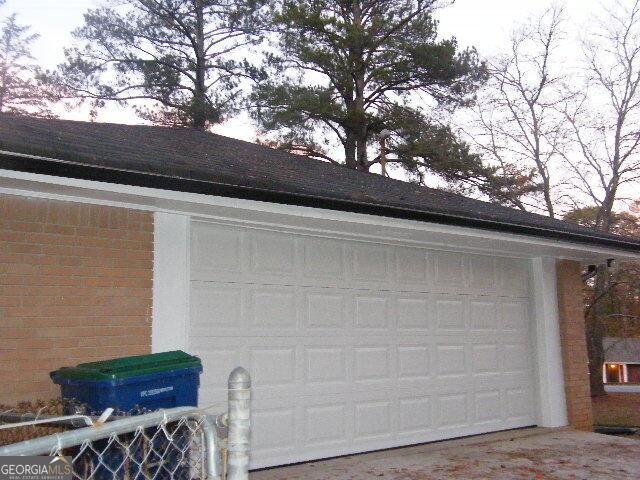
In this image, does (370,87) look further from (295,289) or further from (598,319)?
(295,289)

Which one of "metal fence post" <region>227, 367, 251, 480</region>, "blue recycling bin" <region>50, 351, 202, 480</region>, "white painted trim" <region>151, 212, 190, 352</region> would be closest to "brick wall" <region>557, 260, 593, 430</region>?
"white painted trim" <region>151, 212, 190, 352</region>

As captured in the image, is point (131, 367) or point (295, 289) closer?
point (131, 367)

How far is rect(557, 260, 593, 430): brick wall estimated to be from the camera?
9578 millimetres

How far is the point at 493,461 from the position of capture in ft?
23.7

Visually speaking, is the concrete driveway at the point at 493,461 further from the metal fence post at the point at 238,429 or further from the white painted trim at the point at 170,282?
the metal fence post at the point at 238,429

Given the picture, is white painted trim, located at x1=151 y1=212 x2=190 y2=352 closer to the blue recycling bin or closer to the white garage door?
the white garage door

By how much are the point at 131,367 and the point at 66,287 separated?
1.48 m

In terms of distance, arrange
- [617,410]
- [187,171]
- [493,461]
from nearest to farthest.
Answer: [187,171], [493,461], [617,410]

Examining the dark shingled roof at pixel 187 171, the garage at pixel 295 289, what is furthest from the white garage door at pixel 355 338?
the dark shingled roof at pixel 187 171

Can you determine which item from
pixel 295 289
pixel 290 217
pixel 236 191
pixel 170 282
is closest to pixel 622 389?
pixel 295 289

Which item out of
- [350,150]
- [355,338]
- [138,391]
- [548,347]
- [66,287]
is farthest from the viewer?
[350,150]

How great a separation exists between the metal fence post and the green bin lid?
2030 mm

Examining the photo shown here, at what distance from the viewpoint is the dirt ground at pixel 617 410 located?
51.9ft

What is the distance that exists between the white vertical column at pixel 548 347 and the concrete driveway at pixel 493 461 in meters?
0.66
